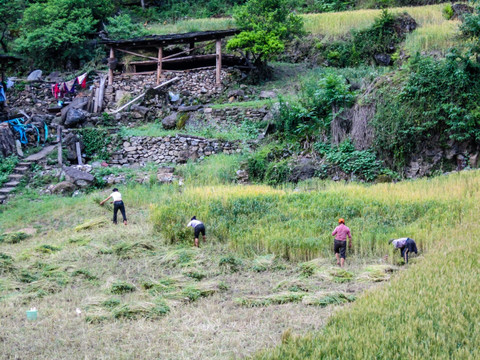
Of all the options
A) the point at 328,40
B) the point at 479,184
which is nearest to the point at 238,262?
the point at 479,184

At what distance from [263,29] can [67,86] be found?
11.3 m

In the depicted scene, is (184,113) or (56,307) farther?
(184,113)

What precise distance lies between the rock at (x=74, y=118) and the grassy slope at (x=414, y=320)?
18418 mm

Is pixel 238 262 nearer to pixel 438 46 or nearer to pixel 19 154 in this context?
pixel 19 154

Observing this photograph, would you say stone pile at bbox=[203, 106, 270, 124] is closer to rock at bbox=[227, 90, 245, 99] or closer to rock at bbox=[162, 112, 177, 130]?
rock at bbox=[162, 112, 177, 130]

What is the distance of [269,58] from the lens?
25750 millimetres

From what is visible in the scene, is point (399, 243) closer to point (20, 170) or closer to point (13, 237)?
point (13, 237)

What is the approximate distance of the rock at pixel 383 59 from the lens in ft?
83.5

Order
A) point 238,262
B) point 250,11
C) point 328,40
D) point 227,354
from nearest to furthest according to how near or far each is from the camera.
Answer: point 227,354 < point 238,262 < point 250,11 < point 328,40

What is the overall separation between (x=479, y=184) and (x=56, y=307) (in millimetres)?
10585

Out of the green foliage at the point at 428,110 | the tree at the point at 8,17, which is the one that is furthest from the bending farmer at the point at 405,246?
the tree at the point at 8,17

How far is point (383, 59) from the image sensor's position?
83.9 ft

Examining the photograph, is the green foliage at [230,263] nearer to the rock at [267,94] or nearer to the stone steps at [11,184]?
the stone steps at [11,184]

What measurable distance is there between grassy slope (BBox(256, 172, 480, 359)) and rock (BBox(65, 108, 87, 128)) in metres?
18.4
